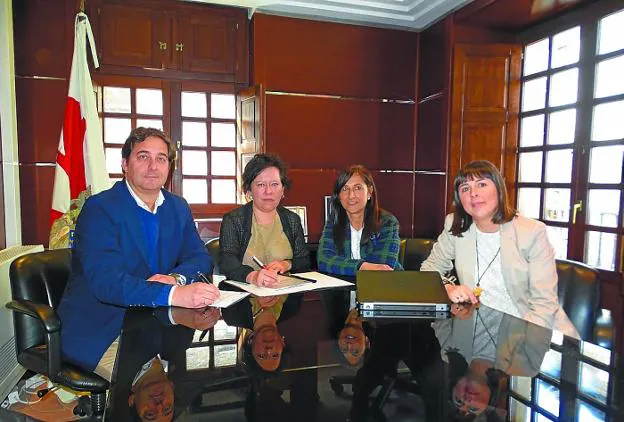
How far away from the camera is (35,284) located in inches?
70.1

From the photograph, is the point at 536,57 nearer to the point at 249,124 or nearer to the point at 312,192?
the point at 312,192

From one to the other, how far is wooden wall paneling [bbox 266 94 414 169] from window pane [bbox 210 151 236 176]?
37 cm

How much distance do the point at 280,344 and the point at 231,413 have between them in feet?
1.09

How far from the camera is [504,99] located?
3359 mm

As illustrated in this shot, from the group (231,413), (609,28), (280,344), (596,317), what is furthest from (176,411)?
(609,28)

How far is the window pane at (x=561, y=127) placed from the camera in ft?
9.67

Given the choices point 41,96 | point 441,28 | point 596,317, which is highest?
point 441,28

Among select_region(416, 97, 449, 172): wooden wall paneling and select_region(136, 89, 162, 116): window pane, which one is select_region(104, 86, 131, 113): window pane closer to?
select_region(136, 89, 162, 116): window pane

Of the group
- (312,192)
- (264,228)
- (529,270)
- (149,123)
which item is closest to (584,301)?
(529,270)

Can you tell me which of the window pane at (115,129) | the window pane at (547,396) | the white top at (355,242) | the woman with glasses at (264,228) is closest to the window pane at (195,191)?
the window pane at (115,129)

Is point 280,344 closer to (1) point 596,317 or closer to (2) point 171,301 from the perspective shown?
(2) point 171,301

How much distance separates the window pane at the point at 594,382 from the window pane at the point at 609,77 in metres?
2.41

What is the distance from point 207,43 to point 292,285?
2.64 m

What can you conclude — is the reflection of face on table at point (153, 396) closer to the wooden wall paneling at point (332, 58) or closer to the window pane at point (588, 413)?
the window pane at point (588, 413)
